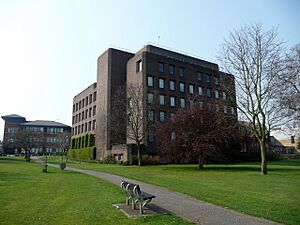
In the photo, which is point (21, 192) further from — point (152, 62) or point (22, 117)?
point (22, 117)

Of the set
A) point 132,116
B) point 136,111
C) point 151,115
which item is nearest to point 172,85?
point 151,115

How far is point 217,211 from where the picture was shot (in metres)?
→ 9.70

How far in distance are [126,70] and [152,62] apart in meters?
7.79

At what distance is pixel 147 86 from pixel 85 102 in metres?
26.5

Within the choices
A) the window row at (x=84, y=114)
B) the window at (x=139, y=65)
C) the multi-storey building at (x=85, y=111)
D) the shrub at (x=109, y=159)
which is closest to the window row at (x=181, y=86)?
the window at (x=139, y=65)

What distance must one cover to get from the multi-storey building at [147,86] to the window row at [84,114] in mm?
5226

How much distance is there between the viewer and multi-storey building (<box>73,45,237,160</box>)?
5091cm

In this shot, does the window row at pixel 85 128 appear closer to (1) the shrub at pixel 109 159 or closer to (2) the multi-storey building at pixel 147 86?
(2) the multi-storey building at pixel 147 86

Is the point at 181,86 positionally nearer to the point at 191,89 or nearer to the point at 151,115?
the point at 191,89

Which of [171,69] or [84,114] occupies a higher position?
[171,69]

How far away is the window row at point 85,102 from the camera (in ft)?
224

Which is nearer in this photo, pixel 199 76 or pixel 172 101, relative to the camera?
pixel 172 101

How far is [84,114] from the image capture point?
73.4m

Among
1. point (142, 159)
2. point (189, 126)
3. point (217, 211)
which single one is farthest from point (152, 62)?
point (217, 211)
